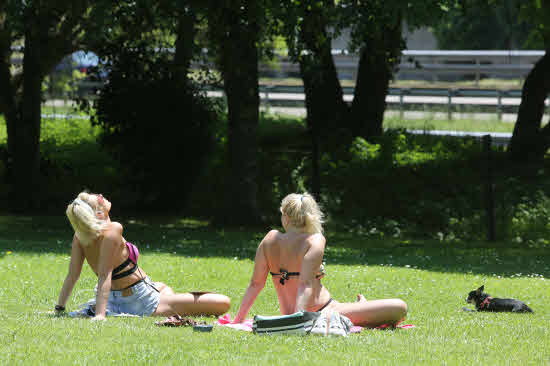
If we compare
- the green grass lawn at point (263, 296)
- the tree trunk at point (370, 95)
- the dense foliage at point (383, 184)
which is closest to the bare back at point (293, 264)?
the green grass lawn at point (263, 296)

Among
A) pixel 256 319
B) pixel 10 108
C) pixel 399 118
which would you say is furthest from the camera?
pixel 399 118

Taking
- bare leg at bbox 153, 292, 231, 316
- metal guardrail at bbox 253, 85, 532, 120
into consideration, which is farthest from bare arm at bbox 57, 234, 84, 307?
metal guardrail at bbox 253, 85, 532, 120

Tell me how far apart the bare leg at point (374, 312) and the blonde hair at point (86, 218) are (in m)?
2.18

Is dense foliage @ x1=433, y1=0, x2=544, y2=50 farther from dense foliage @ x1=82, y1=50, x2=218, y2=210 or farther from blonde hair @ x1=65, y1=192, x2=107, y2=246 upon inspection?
blonde hair @ x1=65, y1=192, x2=107, y2=246

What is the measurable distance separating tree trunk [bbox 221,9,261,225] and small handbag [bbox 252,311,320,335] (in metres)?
10.8

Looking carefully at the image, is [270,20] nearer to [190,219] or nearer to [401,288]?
[190,219]

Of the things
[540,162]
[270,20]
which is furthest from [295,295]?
[540,162]

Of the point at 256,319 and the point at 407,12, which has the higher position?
the point at 407,12

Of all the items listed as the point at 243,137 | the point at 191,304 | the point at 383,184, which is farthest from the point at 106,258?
the point at 383,184

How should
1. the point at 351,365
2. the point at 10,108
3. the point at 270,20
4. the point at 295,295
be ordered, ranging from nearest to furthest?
the point at 351,365 → the point at 295,295 → the point at 270,20 → the point at 10,108

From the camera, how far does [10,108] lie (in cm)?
1950

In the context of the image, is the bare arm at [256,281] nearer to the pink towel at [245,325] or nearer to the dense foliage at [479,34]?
the pink towel at [245,325]

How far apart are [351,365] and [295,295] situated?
1.61 meters

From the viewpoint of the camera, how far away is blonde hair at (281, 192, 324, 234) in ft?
23.7
